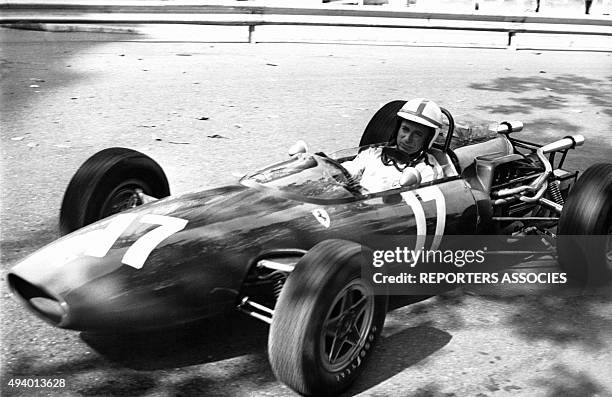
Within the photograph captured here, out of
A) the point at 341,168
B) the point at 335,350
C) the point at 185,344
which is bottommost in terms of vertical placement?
the point at 185,344

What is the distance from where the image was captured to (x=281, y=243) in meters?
4.61

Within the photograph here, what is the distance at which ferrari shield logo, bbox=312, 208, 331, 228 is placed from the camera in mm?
4809

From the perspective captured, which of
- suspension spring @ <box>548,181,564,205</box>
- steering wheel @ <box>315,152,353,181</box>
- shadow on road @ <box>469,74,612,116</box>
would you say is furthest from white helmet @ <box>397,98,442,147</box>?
shadow on road @ <box>469,74,612,116</box>

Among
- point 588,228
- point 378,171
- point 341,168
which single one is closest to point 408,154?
point 378,171

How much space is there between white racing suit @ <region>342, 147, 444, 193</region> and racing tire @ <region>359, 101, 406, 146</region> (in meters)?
0.99

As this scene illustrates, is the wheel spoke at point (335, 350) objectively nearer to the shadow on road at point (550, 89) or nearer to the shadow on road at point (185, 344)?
the shadow on road at point (185, 344)

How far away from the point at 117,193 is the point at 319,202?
52.8 inches

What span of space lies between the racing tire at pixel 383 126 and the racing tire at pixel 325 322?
2.66 m

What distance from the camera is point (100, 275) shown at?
415 centimetres

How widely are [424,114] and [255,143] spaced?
10.8 feet

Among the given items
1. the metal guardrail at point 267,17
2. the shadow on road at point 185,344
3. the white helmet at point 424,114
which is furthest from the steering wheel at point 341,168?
the metal guardrail at point 267,17

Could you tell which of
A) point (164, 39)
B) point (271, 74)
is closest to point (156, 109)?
point (271, 74)

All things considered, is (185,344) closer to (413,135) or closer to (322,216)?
(322,216)

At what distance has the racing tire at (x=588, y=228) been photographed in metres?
5.42
